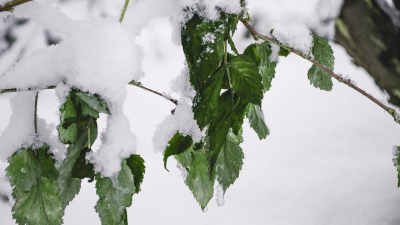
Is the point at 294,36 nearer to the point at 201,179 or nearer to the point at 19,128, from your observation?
the point at 201,179

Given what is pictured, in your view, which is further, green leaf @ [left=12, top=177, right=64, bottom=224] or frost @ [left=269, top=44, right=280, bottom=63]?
frost @ [left=269, top=44, right=280, bottom=63]

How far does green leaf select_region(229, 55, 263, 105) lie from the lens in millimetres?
281

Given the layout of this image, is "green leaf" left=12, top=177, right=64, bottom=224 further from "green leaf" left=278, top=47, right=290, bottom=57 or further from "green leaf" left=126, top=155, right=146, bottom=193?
"green leaf" left=278, top=47, right=290, bottom=57

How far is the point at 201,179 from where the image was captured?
365 millimetres

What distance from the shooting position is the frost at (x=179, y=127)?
13.6 inches

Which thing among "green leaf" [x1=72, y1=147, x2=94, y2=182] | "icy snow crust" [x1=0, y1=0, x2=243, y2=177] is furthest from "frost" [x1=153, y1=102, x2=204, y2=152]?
"green leaf" [x1=72, y1=147, x2=94, y2=182]

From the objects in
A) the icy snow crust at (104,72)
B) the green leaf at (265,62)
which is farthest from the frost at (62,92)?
the green leaf at (265,62)

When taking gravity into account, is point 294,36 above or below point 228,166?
above

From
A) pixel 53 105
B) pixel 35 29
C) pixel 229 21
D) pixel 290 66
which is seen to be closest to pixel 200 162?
pixel 229 21

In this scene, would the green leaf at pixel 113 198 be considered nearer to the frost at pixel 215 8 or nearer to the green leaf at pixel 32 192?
the green leaf at pixel 32 192

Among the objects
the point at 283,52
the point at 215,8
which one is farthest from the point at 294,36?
the point at 215,8

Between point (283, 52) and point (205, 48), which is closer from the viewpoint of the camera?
point (205, 48)

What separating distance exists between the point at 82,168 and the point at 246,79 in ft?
0.56

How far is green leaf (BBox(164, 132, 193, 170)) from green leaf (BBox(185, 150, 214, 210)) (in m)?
0.03
